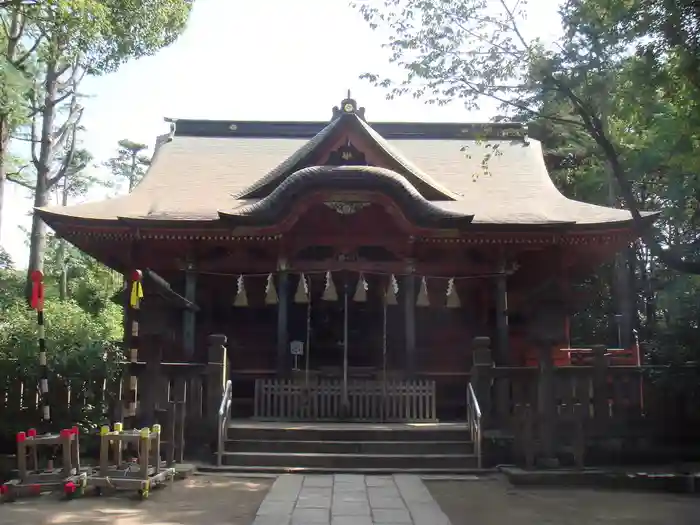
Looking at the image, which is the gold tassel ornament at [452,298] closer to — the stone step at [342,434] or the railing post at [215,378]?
the stone step at [342,434]

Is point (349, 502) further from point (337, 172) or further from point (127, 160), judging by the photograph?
point (127, 160)

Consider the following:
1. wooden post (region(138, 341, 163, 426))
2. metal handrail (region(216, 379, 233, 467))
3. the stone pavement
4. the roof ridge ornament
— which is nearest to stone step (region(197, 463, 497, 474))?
metal handrail (region(216, 379, 233, 467))

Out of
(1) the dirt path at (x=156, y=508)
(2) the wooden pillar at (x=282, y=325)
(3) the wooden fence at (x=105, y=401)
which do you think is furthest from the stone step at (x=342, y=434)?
(2) the wooden pillar at (x=282, y=325)

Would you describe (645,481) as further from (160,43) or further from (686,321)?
(160,43)

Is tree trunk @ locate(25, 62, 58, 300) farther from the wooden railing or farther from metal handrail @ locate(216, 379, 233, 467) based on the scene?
metal handrail @ locate(216, 379, 233, 467)

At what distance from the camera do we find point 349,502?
6566 mm

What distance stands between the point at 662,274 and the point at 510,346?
34.3ft

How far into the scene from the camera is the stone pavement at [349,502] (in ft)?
19.0

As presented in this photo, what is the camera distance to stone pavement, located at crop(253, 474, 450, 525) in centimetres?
578

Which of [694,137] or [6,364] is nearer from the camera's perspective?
[694,137]

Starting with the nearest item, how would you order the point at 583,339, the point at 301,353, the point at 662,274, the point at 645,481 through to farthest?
the point at 645,481, the point at 301,353, the point at 662,274, the point at 583,339

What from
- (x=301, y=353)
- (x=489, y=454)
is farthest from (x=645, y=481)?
(x=301, y=353)

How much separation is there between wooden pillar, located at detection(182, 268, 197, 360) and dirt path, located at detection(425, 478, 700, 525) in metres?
5.97

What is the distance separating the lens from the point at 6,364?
8852mm
